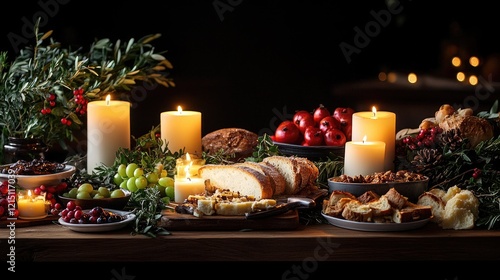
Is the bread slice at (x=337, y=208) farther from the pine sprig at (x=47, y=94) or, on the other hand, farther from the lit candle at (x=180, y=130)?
the pine sprig at (x=47, y=94)

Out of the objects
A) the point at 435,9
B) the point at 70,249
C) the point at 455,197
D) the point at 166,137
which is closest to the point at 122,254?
the point at 70,249

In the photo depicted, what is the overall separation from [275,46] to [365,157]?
1725 mm

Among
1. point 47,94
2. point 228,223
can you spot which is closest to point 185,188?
point 228,223

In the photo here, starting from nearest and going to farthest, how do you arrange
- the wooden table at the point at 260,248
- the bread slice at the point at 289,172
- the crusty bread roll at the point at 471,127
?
the wooden table at the point at 260,248 → the bread slice at the point at 289,172 → the crusty bread roll at the point at 471,127

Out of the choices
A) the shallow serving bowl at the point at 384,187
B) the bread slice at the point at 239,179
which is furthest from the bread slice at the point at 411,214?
the bread slice at the point at 239,179

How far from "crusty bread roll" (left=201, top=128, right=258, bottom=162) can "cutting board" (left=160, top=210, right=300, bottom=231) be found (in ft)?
2.71

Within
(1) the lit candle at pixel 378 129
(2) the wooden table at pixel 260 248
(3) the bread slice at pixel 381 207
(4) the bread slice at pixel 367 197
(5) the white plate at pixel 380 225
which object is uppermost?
(1) the lit candle at pixel 378 129

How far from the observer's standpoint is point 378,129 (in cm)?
265

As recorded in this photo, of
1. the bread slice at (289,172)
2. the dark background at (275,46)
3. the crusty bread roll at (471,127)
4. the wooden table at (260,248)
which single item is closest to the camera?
the wooden table at (260,248)

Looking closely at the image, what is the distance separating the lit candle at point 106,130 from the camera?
9.28 feet

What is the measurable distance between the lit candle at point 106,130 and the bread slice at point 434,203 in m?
1.16

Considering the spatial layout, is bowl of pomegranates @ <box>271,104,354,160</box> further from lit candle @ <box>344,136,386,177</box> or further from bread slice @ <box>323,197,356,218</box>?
bread slice @ <box>323,197,356,218</box>

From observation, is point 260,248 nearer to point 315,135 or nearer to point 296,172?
point 296,172

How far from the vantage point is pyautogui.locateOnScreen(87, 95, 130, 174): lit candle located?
2828 millimetres
